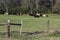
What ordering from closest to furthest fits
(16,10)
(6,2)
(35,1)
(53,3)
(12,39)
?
(12,39), (16,10), (6,2), (35,1), (53,3)

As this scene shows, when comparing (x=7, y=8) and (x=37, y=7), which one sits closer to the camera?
(x=7, y=8)

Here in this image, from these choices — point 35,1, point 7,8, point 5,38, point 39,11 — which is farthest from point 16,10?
point 5,38

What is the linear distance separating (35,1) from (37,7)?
404cm

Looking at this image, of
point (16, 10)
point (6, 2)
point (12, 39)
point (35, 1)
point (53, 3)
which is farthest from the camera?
point (53, 3)

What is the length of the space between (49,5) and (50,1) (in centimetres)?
515

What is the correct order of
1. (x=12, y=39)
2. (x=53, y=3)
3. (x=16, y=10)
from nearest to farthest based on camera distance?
(x=12, y=39), (x=16, y=10), (x=53, y=3)

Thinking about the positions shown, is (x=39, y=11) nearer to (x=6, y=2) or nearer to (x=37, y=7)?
(x=37, y=7)

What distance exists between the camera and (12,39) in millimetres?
16656

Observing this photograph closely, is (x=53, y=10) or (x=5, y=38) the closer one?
(x=5, y=38)

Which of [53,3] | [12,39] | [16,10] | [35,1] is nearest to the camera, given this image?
[12,39]

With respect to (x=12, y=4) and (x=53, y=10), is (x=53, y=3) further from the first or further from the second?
(x=12, y=4)

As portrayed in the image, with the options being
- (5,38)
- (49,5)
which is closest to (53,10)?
(49,5)

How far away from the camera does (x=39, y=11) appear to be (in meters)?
70.2

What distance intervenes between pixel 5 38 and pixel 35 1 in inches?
2378
